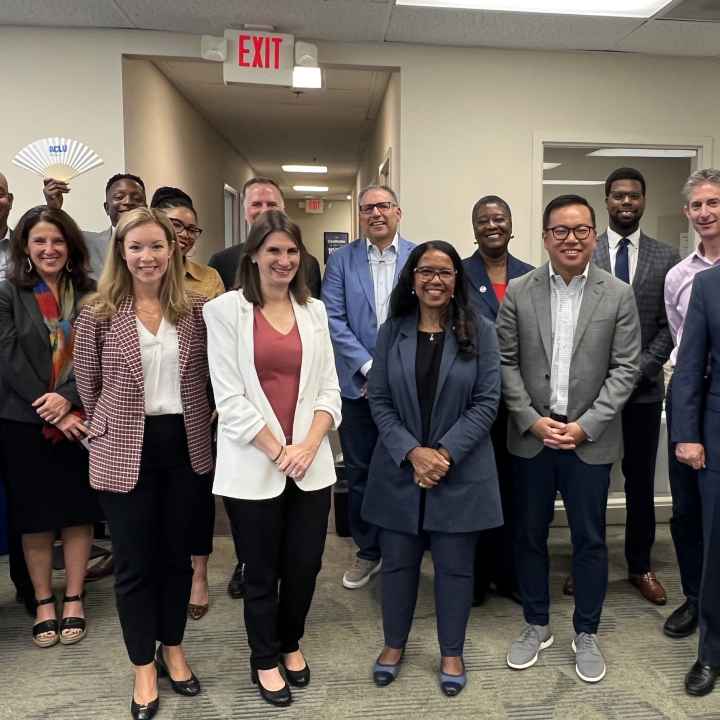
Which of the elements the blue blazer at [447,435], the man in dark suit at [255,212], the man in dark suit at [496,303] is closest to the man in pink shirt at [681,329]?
the man in dark suit at [496,303]

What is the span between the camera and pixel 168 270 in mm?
2061

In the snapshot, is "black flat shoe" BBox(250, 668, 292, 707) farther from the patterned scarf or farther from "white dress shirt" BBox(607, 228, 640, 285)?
"white dress shirt" BBox(607, 228, 640, 285)

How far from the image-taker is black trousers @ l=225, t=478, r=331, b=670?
2.04 meters

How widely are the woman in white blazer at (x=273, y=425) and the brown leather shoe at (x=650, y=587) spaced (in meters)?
1.54

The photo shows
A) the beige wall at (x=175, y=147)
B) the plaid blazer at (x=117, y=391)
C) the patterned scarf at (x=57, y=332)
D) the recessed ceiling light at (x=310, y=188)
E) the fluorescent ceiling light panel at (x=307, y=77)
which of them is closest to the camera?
the plaid blazer at (x=117, y=391)

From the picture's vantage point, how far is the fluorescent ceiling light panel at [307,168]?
11.1 metres

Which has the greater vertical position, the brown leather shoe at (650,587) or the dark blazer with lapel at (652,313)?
the dark blazer with lapel at (652,313)

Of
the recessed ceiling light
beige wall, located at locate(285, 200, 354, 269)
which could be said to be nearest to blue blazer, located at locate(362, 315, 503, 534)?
the recessed ceiling light

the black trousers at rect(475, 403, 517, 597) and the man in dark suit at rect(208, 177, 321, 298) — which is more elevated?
the man in dark suit at rect(208, 177, 321, 298)

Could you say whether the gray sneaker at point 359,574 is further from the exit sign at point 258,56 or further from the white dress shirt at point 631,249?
the exit sign at point 258,56

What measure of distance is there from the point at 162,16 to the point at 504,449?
3.14m

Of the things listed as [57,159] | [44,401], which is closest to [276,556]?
[44,401]

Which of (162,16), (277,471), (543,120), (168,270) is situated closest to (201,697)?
(277,471)

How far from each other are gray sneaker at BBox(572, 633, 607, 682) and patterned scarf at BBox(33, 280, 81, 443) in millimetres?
1920
